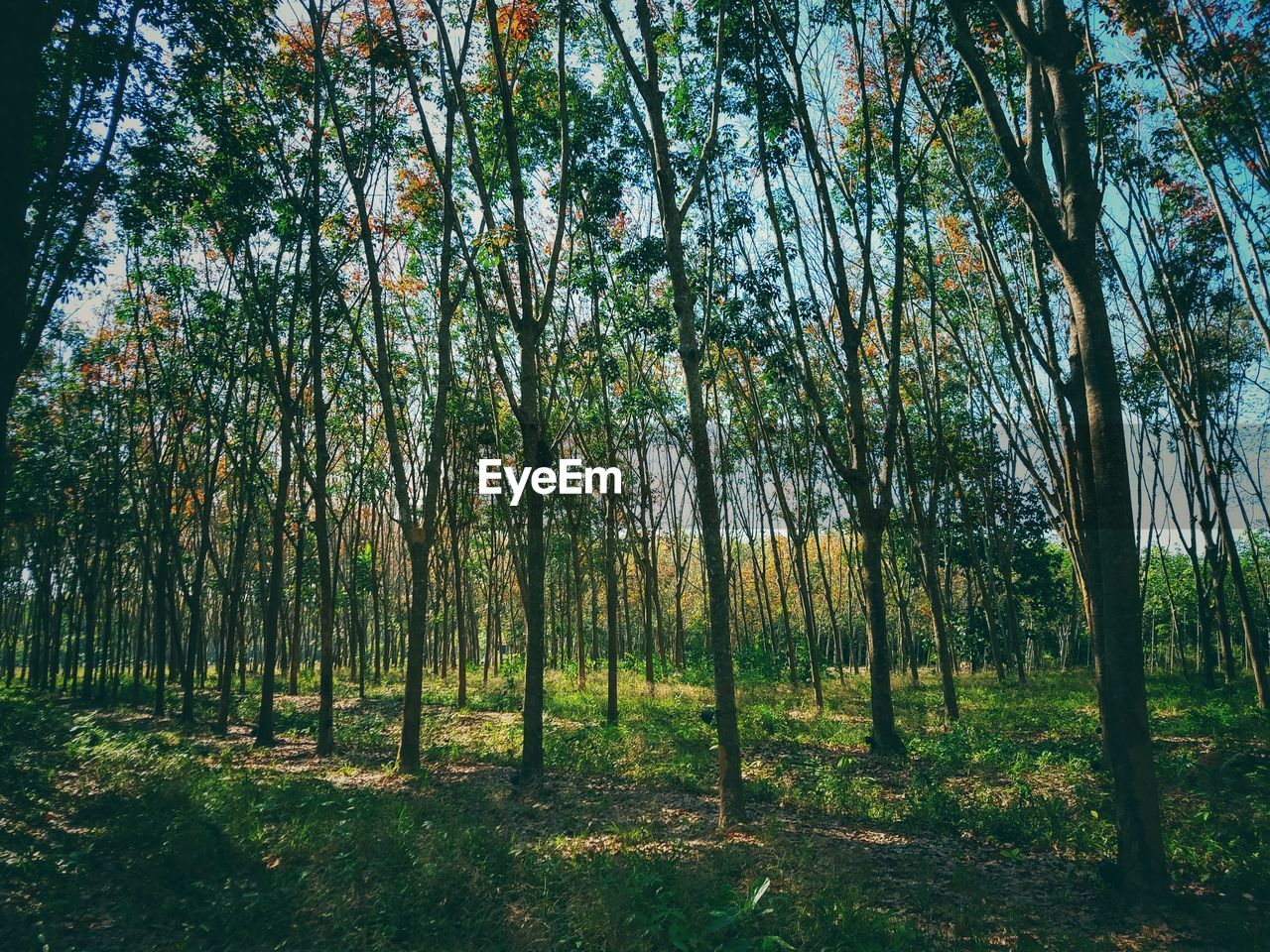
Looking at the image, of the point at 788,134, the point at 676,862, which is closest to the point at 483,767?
the point at 676,862

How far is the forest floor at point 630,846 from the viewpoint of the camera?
183 inches

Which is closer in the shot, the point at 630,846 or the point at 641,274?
the point at 630,846

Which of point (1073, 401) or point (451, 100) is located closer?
point (1073, 401)

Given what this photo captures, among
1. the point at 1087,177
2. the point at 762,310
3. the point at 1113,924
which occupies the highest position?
the point at 762,310

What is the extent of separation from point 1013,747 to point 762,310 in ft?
27.7

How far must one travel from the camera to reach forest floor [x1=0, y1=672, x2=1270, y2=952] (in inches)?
183

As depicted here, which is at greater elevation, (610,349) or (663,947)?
(610,349)

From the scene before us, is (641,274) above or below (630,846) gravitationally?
above

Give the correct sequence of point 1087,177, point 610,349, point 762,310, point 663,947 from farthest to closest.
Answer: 1. point 610,349
2. point 762,310
3. point 1087,177
4. point 663,947

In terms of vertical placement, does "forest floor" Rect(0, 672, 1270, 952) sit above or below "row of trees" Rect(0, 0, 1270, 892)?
below

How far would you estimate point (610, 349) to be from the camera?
16859mm

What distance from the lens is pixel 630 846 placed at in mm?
6410

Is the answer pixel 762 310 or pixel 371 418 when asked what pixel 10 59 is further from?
pixel 371 418

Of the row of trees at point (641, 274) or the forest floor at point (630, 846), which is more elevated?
→ the row of trees at point (641, 274)
